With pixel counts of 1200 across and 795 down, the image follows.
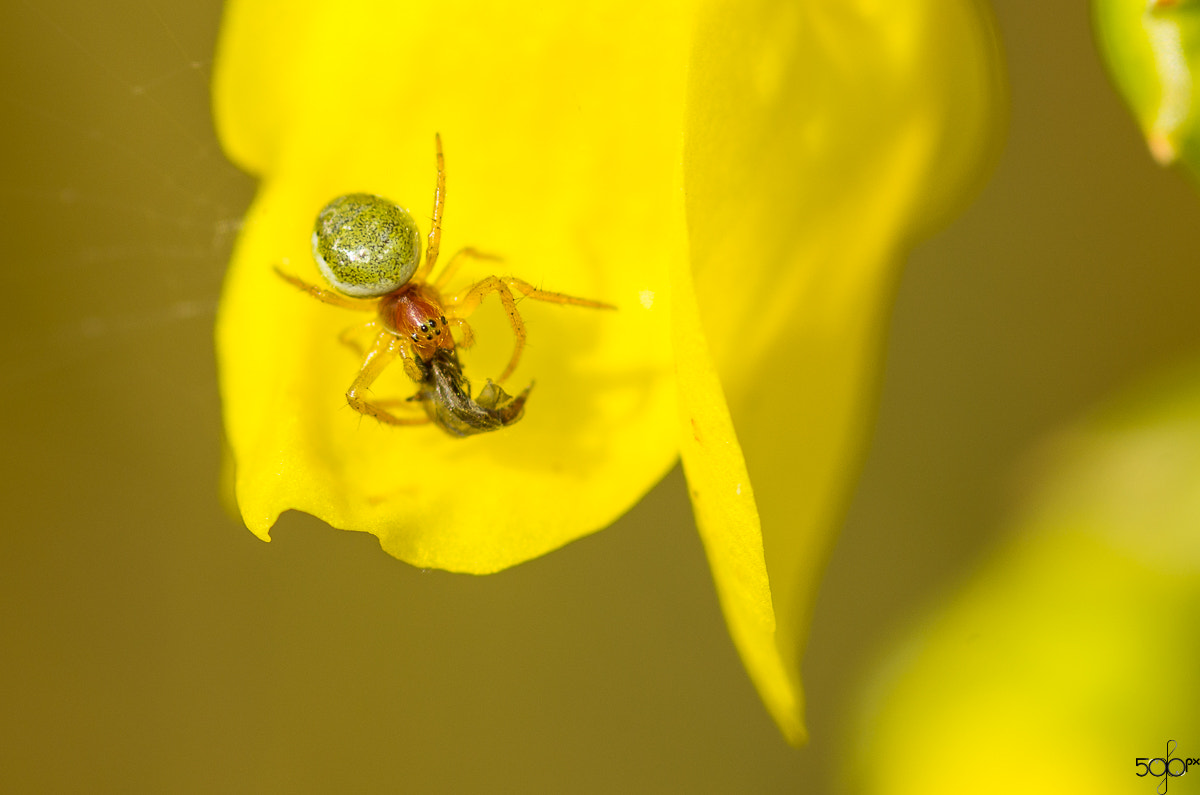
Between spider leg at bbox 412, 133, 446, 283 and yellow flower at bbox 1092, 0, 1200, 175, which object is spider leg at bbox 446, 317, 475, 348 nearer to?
spider leg at bbox 412, 133, 446, 283

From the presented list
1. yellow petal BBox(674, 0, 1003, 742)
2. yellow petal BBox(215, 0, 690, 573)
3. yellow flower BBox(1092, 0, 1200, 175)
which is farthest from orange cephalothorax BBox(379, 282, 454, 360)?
yellow flower BBox(1092, 0, 1200, 175)

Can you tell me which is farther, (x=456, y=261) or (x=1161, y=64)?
(x=456, y=261)

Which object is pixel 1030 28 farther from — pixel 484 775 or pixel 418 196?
pixel 484 775

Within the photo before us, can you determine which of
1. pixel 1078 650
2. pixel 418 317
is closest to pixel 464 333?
pixel 418 317

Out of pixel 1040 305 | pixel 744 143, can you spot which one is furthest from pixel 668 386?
pixel 1040 305

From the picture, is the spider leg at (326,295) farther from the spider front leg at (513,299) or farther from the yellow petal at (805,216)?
the yellow petal at (805,216)

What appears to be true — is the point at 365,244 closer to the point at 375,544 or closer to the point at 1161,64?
the point at 375,544

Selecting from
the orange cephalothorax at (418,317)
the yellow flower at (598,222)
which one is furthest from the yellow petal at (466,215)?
the orange cephalothorax at (418,317)
